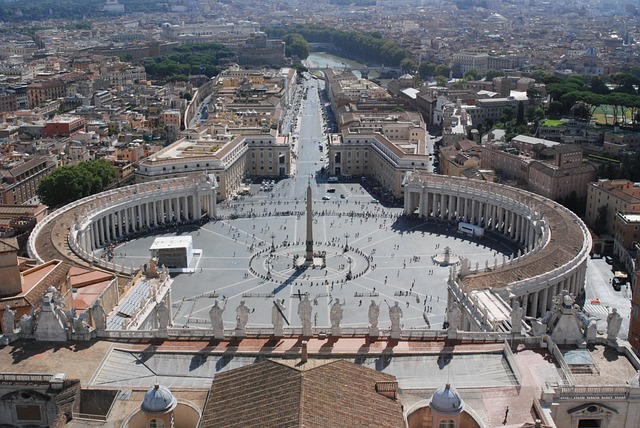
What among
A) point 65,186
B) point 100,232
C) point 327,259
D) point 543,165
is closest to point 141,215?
point 100,232

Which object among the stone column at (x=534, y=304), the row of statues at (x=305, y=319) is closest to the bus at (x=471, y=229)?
the stone column at (x=534, y=304)

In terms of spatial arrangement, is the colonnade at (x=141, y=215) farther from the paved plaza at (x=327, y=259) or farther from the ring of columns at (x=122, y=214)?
the paved plaza at (x=327, y=259)

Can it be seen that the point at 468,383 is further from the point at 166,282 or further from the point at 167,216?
the point at 167,216

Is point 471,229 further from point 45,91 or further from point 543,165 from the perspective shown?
point 45,91

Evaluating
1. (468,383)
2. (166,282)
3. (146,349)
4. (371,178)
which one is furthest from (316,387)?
(371,178)

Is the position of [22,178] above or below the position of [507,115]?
below
